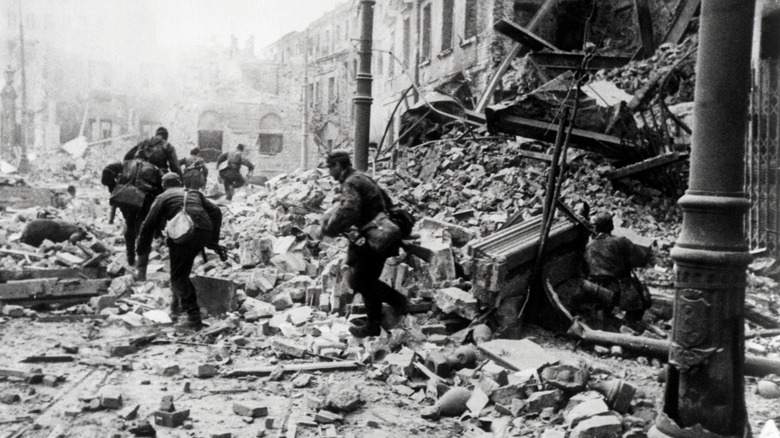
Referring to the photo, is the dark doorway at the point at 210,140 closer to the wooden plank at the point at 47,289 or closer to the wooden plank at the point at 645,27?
the wooden plank at the point at 645,27

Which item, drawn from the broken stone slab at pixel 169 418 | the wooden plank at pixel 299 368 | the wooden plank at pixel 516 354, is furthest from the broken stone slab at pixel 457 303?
the broken stone slab at pixel 169 418

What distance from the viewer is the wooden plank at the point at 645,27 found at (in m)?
16.6

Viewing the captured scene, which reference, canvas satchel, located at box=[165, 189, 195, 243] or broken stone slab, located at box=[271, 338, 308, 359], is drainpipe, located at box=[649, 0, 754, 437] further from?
canvas satchel, located at box=[165, 189, 195, 243]

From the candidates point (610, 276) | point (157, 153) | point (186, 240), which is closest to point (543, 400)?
point (610, 276)

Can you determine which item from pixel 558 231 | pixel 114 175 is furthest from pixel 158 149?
pixel 558 231

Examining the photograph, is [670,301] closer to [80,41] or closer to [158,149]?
[158,149]

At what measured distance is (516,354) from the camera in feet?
18.4

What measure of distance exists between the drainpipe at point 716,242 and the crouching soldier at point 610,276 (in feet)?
11.9

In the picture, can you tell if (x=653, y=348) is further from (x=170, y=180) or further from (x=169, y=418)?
(x=170, y=180)

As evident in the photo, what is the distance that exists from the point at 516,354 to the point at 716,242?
264cm

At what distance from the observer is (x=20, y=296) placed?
7.80 meters

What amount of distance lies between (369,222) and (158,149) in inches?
209

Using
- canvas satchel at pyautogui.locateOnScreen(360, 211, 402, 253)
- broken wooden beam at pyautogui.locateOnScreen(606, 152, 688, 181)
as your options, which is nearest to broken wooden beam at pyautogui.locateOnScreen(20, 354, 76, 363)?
canvas satchel at pyautogui.locateOnScreen(360, 211, 402, 253)

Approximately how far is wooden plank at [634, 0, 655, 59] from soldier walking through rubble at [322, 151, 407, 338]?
12209mm
